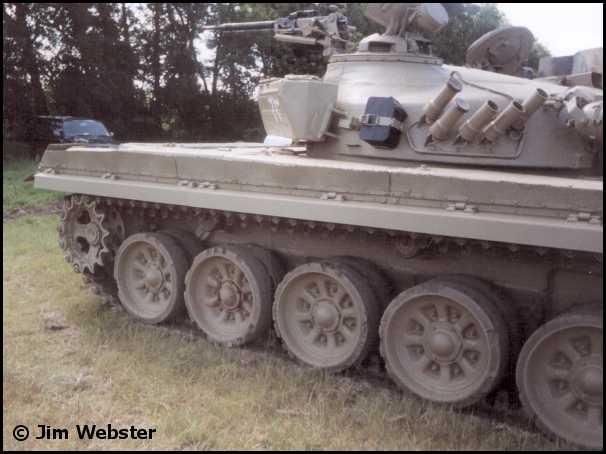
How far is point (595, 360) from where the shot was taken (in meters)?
4.61

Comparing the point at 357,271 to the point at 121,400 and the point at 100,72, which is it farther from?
the point at 100,72

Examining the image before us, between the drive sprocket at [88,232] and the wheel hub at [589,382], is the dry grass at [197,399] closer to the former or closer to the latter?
the wheel hub at [589,382]

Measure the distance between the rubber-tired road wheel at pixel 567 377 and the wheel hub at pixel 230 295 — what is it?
2.63 metres

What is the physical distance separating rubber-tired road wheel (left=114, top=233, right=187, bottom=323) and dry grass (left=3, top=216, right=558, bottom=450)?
19cm

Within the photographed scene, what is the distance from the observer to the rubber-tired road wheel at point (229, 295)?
611 centimetres

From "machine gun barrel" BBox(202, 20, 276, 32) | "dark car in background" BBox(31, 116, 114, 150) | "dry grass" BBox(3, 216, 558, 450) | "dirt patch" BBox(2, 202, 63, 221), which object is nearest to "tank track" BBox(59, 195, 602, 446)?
"dry grass" BBox(3, 216, 558, 450)

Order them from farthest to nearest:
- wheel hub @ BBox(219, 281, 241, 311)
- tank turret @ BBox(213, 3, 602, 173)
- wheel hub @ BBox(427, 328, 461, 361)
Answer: wheel hub @ BBox(219, 281, 241, 311), tank turret @ BBox(213, 3, 602, 173), wheel hub @ BBox(427, 328, 461, 361)

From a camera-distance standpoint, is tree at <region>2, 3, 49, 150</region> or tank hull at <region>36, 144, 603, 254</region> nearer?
tank hull at <region>36, 144, 603, 254</region>

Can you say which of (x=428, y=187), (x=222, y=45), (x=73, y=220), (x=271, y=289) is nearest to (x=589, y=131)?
(x=428, y=187)

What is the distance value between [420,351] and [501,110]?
199 cm

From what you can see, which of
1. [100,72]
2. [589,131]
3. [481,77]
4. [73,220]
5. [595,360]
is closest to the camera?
[595,360]

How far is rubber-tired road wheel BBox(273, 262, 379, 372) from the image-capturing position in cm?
548

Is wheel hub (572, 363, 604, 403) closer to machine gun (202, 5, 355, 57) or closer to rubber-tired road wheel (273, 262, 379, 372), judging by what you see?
rubber-tired road wheel (273, 262, 379, 372)

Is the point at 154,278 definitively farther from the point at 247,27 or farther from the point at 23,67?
the point at 23,67
